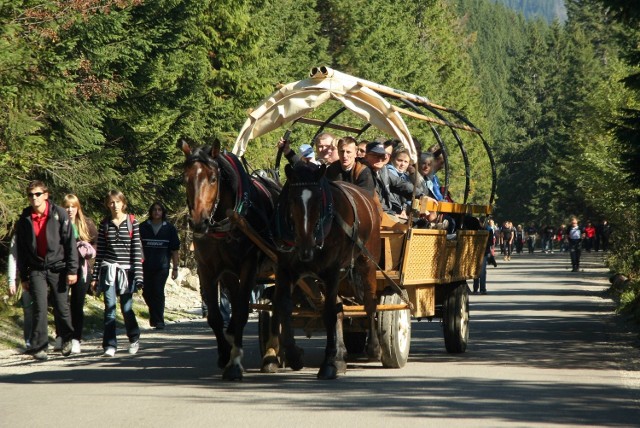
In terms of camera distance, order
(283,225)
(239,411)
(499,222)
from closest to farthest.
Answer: (239,411) → (283,225) → (499,222)

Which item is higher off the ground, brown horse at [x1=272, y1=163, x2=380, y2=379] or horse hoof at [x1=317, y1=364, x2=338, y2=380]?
brown horse at [x1=272, y1=163, x2=380, y2=379]

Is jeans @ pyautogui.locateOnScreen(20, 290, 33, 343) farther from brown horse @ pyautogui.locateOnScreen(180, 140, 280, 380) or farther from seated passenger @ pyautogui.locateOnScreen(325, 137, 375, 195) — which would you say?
seated passenger @ pyautogui.locateOnScreen(325, 137, 375, 195)

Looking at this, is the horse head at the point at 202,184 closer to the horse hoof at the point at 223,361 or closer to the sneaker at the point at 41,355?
the horse hoof at the point at 223,361

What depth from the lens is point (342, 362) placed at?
42.9ft

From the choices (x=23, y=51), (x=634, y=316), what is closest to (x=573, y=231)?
(x=634, y=316)

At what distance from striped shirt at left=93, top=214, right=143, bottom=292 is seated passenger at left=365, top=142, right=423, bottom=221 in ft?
11.2

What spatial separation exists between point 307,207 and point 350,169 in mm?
1933

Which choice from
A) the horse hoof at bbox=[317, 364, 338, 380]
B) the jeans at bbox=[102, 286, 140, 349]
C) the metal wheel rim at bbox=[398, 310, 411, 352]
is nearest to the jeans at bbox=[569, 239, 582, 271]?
the jeans at bbox=[102, 286, 140, 349]

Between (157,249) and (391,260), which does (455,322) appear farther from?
(157,249)

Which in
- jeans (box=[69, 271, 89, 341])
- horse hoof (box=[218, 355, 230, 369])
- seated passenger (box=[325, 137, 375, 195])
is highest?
seated passenger (box=[325, 137, 375, 195])

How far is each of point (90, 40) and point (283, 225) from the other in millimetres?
8643

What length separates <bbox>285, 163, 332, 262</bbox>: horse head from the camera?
12.5 m

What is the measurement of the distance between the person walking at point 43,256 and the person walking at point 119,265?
528 millimetres

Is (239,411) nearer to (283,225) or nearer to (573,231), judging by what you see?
(283,225)
